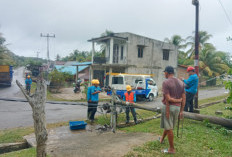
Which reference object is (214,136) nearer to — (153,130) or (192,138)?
(192,138)

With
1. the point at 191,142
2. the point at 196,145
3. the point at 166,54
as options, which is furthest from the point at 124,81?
the point at 166,54

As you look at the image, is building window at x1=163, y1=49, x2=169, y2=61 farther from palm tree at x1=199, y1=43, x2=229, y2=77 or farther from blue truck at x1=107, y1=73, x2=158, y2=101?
blue truck at x1=107, y1=73, x2=158, y2=101

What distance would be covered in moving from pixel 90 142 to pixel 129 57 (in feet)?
57.3

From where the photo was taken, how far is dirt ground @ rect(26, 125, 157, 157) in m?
4.12

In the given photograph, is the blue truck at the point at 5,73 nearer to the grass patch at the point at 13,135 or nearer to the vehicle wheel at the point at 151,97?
the vehicle wheel at the point at 151,97

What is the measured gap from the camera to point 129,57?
21.7 metres

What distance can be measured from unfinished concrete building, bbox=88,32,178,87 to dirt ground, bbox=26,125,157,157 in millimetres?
14296

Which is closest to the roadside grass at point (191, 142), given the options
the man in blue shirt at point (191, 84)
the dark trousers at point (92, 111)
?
the man in blue shirt at point (191, 84)

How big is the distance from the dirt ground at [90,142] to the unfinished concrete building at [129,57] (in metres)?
14.3

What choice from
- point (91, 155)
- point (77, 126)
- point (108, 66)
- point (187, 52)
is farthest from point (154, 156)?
point (187, 52)

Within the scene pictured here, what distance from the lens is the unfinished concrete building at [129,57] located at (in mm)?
21297

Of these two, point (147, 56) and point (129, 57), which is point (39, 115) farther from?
point (147, 56)

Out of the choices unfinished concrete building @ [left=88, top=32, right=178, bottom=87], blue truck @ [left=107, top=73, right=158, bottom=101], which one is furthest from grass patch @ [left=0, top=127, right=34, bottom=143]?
unfinished concrete building @ [left=88, top=32, right=178, bottom=87]

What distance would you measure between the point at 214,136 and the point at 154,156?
2.30 m
